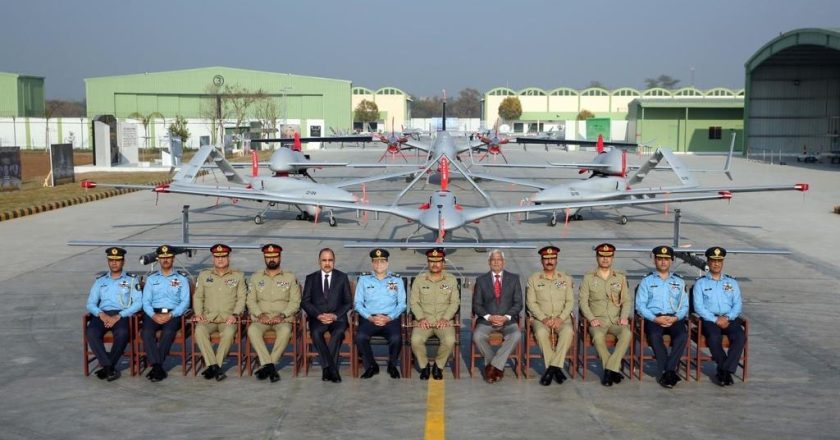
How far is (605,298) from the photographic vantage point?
31.6ft

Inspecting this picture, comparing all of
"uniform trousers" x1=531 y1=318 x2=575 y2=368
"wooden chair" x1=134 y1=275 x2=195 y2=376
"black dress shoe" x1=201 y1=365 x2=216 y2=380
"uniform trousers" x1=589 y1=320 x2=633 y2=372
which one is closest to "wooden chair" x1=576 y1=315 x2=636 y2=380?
"uniform trousers" x1=589 y1=320 x2=633 y2=372

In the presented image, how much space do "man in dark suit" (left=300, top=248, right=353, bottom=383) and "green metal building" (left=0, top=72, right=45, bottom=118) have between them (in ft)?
320

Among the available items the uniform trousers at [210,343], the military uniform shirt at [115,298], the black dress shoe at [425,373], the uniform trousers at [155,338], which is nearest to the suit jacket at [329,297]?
the uniform trousers at [210,343]

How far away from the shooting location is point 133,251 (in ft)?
63.5

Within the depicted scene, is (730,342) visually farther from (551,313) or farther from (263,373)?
(263,373)

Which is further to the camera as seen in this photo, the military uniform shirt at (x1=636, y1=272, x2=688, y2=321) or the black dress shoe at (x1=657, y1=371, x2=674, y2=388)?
the military uniform shirt at (x1=636, y1=272, x2=688, y2=321)

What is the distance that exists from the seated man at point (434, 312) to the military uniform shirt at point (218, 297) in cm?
196

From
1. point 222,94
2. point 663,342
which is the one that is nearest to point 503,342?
point 663,342

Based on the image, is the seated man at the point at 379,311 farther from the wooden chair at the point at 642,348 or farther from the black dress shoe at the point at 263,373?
the wooden chair at the point at 642,348

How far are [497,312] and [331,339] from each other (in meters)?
1.86

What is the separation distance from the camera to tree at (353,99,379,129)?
132 meters

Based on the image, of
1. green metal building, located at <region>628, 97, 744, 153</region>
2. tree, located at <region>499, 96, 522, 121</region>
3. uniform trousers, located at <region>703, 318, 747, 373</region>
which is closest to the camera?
uniform trousers, located at <region>703, 318, 747, 373</region>

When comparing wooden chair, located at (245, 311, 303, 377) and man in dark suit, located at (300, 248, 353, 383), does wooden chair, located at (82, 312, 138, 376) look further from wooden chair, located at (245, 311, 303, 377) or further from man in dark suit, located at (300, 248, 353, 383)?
man in dark suit, located at (300, 248, 353, 383)

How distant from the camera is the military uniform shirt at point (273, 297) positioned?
967 centimetres
